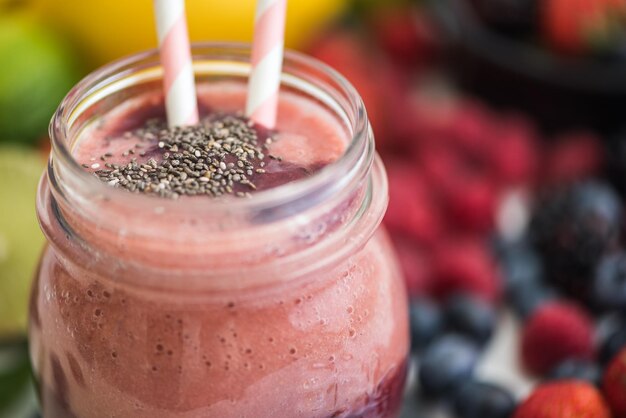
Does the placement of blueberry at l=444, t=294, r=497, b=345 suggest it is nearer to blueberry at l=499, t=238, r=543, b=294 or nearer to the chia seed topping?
blueberry at l=499, t=238, r=543, b=294

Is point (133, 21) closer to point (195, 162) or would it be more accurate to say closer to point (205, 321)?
point (195, 162)

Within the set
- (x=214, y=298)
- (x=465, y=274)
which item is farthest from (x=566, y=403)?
(x=214, y=298)

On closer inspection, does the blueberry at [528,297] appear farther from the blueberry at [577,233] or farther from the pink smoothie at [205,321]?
the pink smoothie at [205,321]

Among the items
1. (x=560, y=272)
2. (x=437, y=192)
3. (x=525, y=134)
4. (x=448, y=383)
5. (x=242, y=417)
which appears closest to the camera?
(x=242, y=417)

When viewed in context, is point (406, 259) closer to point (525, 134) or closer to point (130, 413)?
point (525, 134)

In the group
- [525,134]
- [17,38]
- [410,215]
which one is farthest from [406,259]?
[17,38]

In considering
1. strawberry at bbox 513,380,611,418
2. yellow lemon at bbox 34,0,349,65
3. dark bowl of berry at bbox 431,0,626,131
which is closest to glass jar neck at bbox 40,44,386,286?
strawberry at bbox 513,380,611,418
